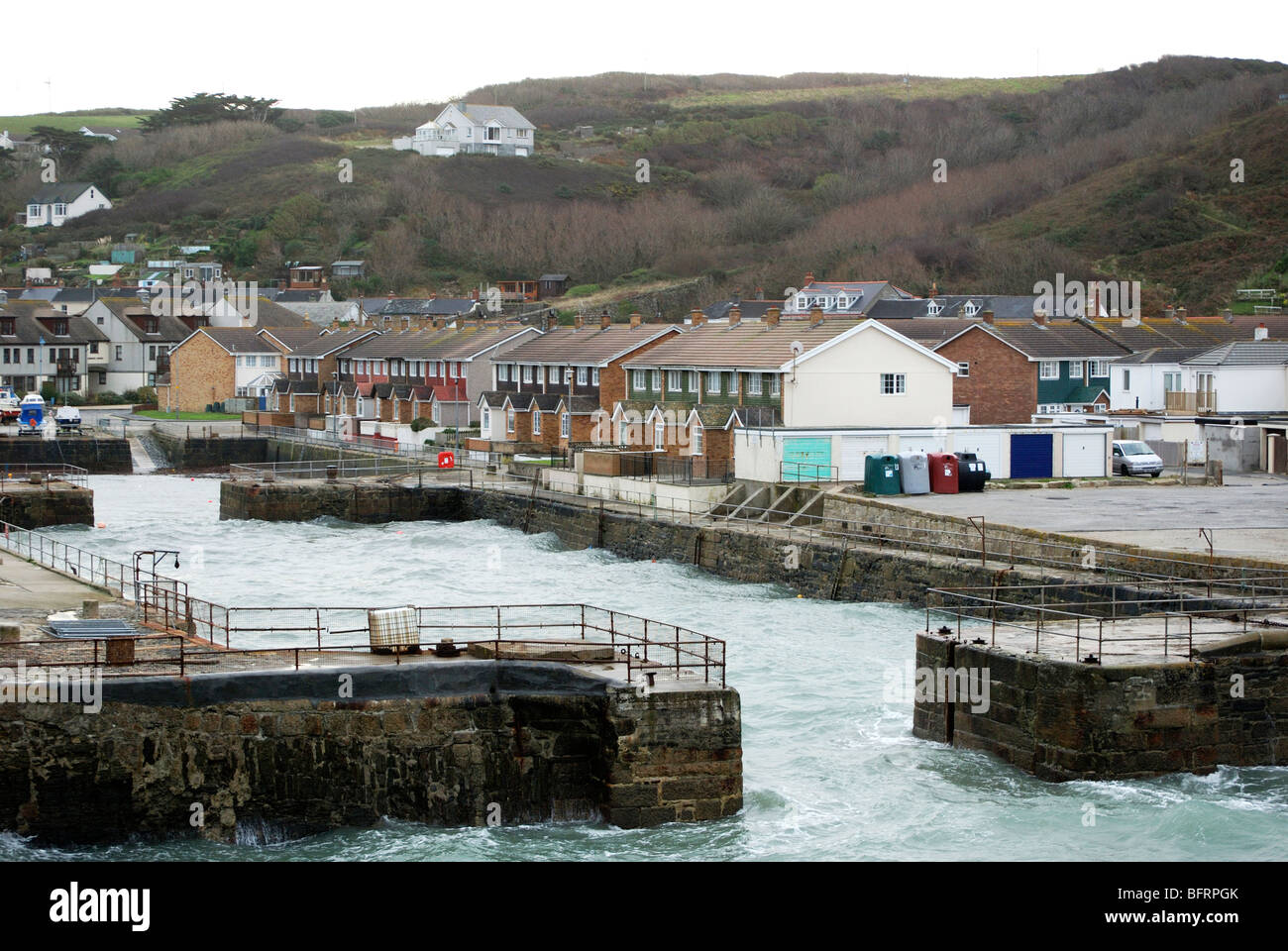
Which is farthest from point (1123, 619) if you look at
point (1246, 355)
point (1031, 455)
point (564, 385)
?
point (564, 385)

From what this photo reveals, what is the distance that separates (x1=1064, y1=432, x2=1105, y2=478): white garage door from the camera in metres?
46.8

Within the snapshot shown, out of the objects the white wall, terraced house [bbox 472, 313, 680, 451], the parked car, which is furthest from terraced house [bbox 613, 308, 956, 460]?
terraced house [bbox 472, 313, 680, 451]

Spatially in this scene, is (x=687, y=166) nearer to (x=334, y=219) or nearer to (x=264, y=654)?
(x=334, y=219)

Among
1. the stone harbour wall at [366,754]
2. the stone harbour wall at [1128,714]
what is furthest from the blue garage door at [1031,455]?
the stone harbour wall at [366,754]

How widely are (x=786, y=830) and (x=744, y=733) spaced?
182 inches

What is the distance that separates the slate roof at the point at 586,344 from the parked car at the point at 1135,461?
19421 mm

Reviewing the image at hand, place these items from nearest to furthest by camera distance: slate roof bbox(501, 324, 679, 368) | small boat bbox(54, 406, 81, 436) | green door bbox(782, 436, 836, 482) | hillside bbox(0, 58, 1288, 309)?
green door bbox(782, 436, 836, 482) < slate roof bbox(501, 324, 679, 368) < small boat bbox(54, 406, 81, 436) < hillside bbox(0, 58, 1288, 309)

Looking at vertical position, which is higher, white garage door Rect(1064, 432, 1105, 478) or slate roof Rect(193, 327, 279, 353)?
slate roof Rect(193, 327, 279, 353)

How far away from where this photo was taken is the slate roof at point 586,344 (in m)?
64.7

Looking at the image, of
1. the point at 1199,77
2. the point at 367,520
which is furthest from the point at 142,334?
the point at 1199,77

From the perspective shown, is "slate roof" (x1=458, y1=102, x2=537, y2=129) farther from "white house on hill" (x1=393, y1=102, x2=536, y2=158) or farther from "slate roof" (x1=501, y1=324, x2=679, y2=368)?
"slate roof" (x1=501, y1=324, x2=679, y2=368)

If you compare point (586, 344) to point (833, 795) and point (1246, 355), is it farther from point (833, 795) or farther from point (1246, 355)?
point (833, 795)

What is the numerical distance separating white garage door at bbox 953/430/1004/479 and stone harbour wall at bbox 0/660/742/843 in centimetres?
2839

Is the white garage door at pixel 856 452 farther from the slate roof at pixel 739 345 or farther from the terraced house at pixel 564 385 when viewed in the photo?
the terraced house at pixel 564 385
